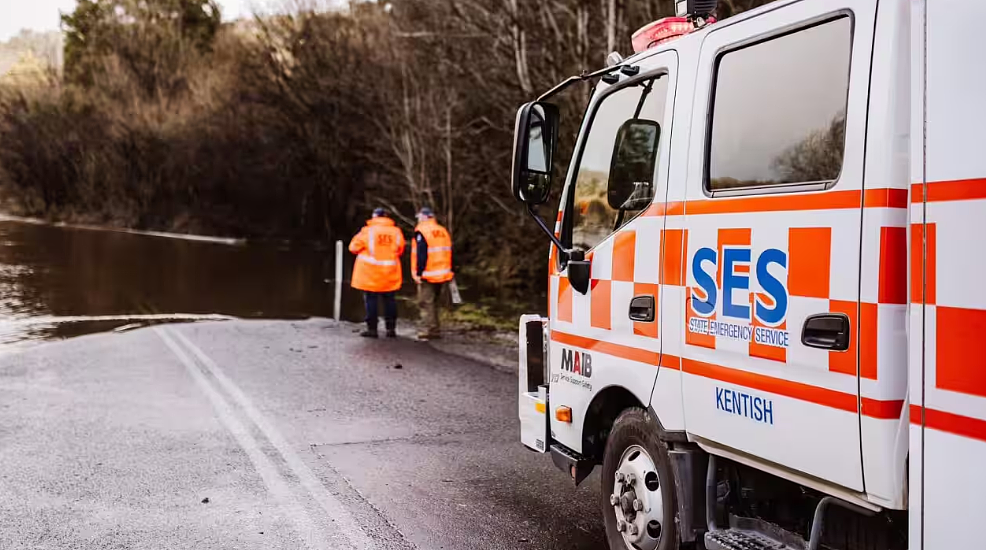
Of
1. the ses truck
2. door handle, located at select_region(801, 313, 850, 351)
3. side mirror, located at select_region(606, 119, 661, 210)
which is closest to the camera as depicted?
the ses truck

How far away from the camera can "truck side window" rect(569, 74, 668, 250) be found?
13.2 ft

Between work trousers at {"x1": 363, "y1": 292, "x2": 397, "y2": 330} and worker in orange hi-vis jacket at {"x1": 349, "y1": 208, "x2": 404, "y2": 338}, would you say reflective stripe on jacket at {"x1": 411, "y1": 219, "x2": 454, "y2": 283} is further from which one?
work trousers at {"x1": 363, "y1": 292, "x2": 397, "y2": 330}

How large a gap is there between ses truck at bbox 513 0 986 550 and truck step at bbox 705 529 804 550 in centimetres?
2

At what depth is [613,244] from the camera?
4188mm

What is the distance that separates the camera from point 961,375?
249 cm

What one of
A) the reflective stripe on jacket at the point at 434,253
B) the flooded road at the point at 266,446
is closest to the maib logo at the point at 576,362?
the flooded road at the point at 266,446

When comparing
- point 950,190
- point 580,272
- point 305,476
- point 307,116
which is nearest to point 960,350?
point 950,190

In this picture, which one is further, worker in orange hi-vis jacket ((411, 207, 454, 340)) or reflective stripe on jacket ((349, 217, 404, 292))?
reflective stripe on jacket ((349, 217, 404, 292))

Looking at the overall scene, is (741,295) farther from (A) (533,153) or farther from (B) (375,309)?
(B) (375,309)

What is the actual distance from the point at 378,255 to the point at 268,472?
693cm

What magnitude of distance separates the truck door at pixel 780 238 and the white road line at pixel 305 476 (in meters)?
1.95

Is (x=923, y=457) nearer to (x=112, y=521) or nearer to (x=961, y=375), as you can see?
(x=961, y=375)

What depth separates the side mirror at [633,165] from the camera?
400 centimetres

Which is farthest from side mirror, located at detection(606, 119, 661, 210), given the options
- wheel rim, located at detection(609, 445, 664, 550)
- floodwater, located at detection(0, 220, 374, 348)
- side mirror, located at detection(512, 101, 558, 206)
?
floodwater, located at detection(0, 220, 374, 348)
